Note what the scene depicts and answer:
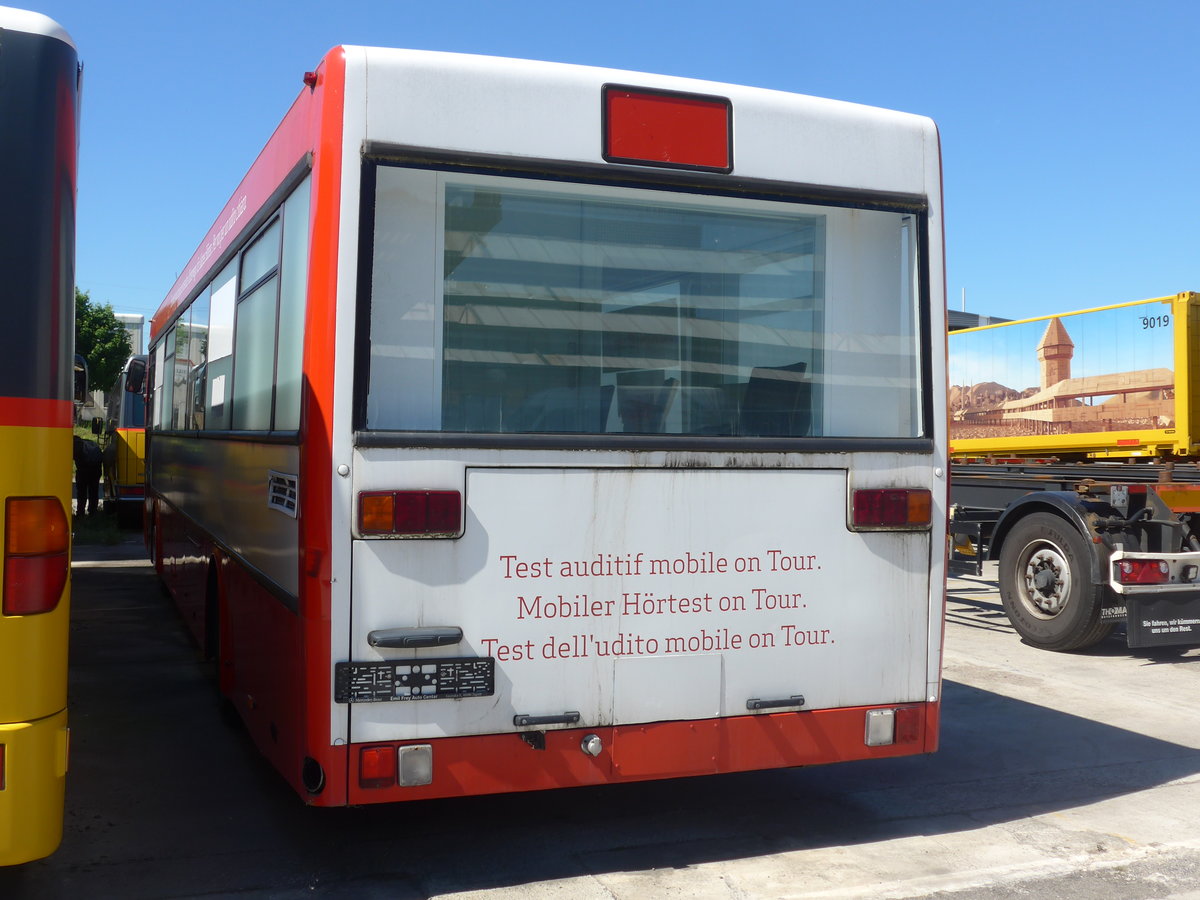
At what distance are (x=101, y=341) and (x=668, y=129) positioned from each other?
56.0 metres

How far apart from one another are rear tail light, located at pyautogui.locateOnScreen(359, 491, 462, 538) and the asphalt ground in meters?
1.36

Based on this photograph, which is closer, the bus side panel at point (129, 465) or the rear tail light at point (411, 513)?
the rear tail light at point (411, 513)

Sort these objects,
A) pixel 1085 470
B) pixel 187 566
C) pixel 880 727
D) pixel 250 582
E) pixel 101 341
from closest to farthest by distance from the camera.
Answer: pixel 880 727 → pixel 250 582 → pixel 187 566 → pixel 1085 470 → pixel 101 341

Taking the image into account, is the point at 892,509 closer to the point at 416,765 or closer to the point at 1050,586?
the point at 416,765

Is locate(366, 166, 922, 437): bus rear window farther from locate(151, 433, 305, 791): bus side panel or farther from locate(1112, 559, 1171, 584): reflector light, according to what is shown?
locate(1112, 559, 1171, 584): reflector light

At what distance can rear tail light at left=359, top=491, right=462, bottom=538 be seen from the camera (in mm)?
4004

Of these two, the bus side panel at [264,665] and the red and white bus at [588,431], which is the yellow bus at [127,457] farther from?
the red and white bus at [588,431]

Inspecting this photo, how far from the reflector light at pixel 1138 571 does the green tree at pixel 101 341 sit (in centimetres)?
5067

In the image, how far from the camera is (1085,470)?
10.5 m

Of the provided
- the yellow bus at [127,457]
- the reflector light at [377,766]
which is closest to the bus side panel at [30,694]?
the reflector light at [377,766]

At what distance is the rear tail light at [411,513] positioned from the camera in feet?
13.1

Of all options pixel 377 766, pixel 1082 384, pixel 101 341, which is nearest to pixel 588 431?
pixel 377 766

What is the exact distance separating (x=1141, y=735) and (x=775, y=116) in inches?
178

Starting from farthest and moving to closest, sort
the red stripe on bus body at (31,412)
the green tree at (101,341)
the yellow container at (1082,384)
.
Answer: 1. the green tree at (101,341)
2. the yellow container at (1082,384)
3. the red stripe on bus body at (31,412)
